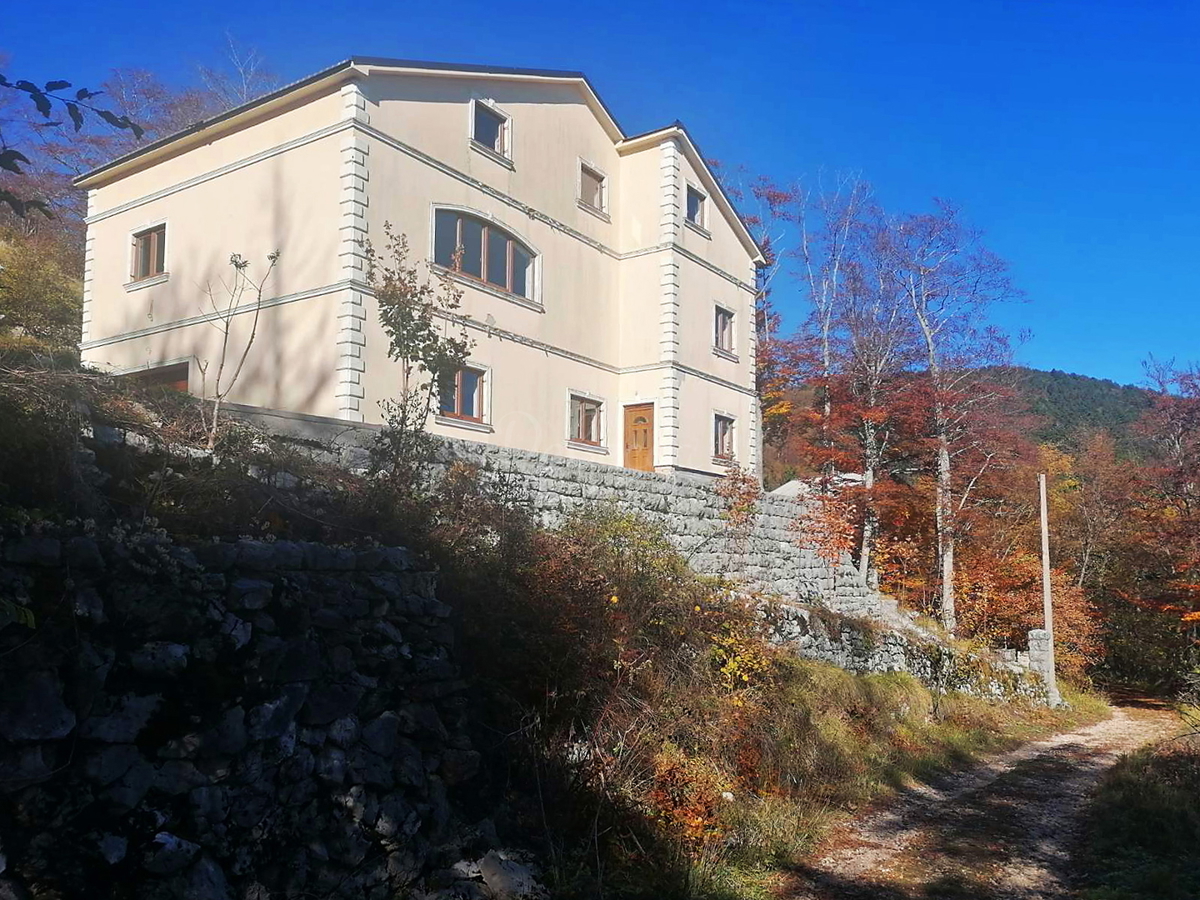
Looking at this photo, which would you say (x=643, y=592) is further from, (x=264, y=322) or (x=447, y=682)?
(x=264, y=322)

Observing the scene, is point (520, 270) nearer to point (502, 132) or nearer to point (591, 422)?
point (502, 132)

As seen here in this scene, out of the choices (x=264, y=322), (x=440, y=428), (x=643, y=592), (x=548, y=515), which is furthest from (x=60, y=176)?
(x=643, y=592)

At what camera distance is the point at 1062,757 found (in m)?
15.2

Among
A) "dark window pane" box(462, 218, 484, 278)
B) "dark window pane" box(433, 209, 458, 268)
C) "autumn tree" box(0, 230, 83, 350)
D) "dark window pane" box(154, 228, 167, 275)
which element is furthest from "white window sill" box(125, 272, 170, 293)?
"dark window pane" box(462, 218, 484, 278)

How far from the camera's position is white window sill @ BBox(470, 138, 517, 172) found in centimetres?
1734

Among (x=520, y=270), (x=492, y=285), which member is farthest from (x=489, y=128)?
(x=492, y=285)

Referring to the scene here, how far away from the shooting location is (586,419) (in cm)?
2002

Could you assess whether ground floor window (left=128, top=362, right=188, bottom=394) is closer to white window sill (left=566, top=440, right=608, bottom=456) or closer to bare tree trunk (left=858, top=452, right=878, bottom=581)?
white window sill (left=566, top=440, right=608, bottom=456)

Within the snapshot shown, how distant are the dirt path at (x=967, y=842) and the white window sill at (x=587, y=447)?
959 centimetres

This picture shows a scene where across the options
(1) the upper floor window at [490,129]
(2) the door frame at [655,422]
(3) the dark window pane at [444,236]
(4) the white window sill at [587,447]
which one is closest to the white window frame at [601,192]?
(1) the upper floor window at [490,129]

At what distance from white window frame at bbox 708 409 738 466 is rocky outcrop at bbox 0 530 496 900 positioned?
49.9 ft

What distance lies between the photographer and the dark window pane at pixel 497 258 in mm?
17516

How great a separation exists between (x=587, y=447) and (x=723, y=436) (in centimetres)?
440

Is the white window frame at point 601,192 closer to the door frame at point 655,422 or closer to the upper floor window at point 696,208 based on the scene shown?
the upper floor window at point 696,208
